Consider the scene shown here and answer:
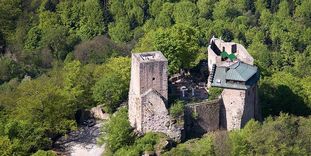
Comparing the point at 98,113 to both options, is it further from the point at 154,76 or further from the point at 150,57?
the point at 154,76

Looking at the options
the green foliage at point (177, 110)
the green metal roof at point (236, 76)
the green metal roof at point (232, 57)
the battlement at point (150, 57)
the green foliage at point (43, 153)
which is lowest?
the green foliage at point (43, 153)

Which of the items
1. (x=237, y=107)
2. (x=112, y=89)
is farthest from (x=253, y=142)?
(x=112, y=89)

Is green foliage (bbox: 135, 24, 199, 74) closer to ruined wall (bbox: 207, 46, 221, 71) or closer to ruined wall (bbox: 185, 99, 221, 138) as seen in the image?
ruined wall (bbox: 207, 46, 221, 71)

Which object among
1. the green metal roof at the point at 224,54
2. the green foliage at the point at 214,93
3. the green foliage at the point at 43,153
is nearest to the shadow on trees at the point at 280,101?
the green metal roof at the point at 224,54

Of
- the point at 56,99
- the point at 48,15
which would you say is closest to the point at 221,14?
the point at 48,15

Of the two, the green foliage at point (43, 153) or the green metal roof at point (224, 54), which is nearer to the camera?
the green foliage at point (43, 153)

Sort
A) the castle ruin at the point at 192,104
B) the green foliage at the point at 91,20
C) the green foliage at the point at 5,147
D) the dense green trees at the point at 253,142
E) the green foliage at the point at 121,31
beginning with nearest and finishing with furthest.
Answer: the dense green trees at the point at 253,142 < the castle ruin at the point at 192,104 < the green foliage at the point at 5,147 < the green foliage at the point at 121,31 < the green foliage at the point at 91,20

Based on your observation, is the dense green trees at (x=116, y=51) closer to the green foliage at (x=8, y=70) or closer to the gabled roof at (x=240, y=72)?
the green foliage at (x=8, y=70)

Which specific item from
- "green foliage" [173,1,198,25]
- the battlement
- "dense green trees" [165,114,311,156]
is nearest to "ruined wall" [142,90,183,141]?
"dense green trees" [165,114,311,156]
